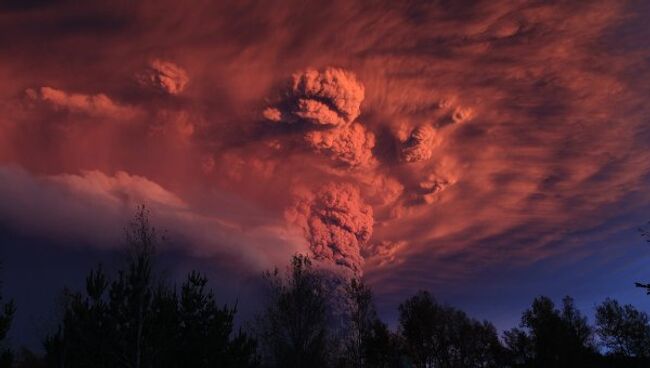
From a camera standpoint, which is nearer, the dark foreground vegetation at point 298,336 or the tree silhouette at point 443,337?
the dark foreground vegetation at point 298,336

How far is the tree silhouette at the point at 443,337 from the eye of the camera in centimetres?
Result: 6456

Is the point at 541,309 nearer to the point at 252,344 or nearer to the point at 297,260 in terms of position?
the point at 297,260

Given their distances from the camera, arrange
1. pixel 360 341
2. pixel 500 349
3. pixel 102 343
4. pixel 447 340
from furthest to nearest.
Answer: pixel 500 349 < pixel 447 340 < pixel 360 341 < pixel 102 343

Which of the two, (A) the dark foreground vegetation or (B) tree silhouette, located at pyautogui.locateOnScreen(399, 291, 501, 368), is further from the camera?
(B) tree silhouette, located at pyautogui.locateOnScreen(399, 291, 501, 368)

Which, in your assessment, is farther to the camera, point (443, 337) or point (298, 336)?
point (443, 337)

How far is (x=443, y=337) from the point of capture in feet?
225

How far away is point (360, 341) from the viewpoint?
5331cm

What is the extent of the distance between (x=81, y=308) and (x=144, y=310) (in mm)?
3365

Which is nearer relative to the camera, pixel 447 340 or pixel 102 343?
pixel 102 343

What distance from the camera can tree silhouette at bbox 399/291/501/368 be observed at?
6456 centimetres

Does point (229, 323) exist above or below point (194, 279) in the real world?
below

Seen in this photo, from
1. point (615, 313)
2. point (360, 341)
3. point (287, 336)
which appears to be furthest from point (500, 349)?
point (287, 336)

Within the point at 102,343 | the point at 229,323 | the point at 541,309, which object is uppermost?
the point at 541,309

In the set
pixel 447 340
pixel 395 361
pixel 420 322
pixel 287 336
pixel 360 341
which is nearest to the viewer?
pixel 287 336
